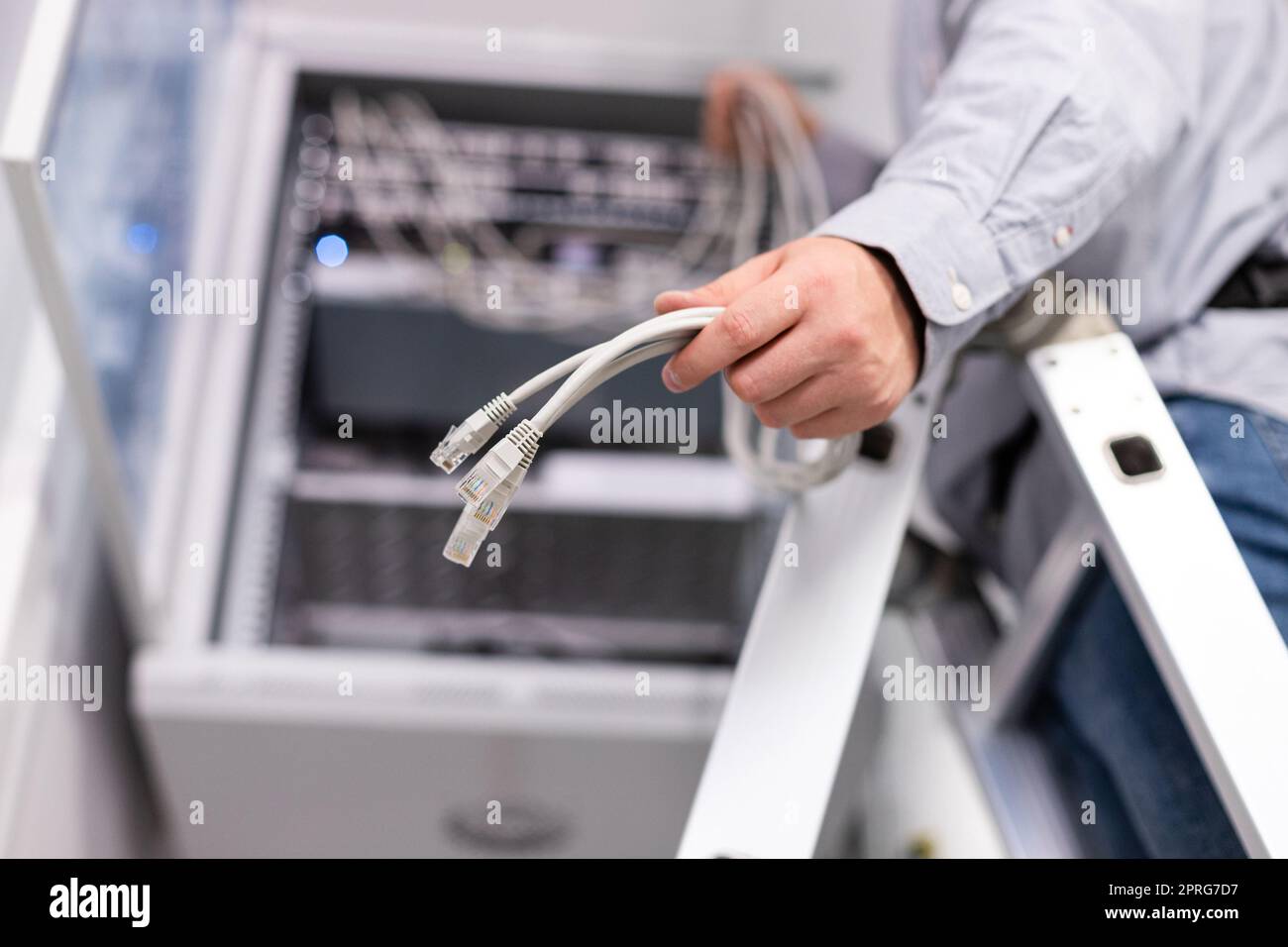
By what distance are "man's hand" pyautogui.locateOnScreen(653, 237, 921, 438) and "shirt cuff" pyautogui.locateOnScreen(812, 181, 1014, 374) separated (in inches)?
0.5

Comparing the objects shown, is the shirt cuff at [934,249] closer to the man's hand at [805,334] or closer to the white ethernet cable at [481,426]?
the man's hand at [805,334]

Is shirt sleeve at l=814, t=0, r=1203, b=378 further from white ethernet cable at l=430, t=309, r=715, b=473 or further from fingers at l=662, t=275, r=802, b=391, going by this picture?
white ethernet cable at l=430, t=309, r=715, b=473

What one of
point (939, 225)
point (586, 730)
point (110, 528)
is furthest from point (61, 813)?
point (939, 225)

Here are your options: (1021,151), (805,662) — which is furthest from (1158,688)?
(1021,151)

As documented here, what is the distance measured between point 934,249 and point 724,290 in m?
0.11

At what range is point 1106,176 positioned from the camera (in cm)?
64

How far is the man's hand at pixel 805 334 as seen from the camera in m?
0.54

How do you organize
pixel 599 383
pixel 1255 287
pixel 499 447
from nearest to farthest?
1. pixel 499 447
2. pixel 599 383
3. pixel 1255 287

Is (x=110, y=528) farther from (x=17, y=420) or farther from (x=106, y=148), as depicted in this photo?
(x=106, y=148)

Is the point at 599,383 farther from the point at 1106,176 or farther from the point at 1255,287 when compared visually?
the point at 1255,287

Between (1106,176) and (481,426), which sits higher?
(1106,176)

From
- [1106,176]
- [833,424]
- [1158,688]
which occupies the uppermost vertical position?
[1106,176]

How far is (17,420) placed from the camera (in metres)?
0.97

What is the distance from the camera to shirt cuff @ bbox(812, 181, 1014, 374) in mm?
577
